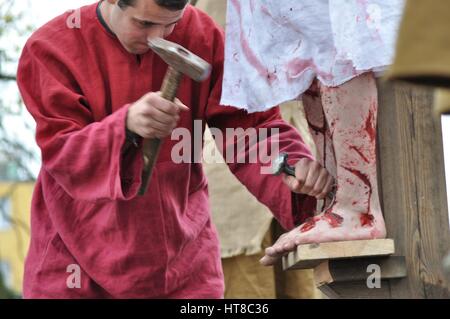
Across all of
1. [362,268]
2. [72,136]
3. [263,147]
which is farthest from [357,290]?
[72,136]

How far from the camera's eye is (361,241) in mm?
3396

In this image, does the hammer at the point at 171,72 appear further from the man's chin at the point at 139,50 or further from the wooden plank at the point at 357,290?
the wooden plank at the point at 357,290

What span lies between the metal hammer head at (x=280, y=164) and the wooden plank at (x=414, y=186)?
288 mm

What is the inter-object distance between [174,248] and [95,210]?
0.28 meters

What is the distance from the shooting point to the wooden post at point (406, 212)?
3494mm

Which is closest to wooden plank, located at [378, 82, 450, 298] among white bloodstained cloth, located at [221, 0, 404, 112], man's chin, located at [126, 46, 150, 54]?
white bloodstained cloth, located at [221, 0, 404, 112]

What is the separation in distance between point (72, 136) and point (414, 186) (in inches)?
40.8

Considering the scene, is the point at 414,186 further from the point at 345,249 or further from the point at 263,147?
the point at 263,147

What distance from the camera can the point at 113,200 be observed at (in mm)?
3631

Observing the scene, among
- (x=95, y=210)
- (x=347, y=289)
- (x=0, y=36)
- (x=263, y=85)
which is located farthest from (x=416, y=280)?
(x=0, y=36)

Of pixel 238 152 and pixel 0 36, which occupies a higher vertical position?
pixel 0 36

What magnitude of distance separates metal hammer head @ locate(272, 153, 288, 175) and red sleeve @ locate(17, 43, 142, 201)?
417 millimetres

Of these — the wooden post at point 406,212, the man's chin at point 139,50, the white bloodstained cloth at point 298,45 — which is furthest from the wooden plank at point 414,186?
the man's chin at point 139,50
